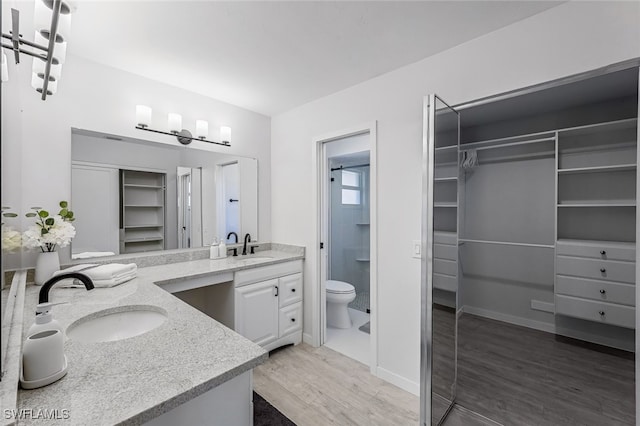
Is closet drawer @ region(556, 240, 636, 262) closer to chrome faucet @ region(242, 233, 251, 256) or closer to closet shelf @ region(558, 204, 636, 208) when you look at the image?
closet shelf @ region(558, 204, 636, 208)

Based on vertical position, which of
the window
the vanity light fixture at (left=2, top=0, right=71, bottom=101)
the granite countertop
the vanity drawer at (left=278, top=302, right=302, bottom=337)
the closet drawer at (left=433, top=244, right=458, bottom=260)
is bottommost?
the vanity drawer at (left=278, top=302, right=302, bottom=337)

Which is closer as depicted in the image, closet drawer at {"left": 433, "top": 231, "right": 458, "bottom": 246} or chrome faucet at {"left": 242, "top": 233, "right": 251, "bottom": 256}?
closet drawer at {"left": 433, "top": 231, "right": 458, "bottom": 246}

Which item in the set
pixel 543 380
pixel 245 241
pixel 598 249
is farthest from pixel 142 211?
pixel 598 249

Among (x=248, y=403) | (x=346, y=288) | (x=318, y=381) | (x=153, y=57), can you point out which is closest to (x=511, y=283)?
(x=346, y=288)

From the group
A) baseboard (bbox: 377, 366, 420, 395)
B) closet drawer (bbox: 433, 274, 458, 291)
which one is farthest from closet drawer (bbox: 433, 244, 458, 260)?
baseboard (bbox: 377, 366, 420, 395)

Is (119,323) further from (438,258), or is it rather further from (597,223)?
(597,223)

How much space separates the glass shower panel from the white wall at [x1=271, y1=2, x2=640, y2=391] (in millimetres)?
266

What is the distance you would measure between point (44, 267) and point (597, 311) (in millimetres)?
4145

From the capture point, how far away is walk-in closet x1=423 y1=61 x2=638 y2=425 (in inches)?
67.0

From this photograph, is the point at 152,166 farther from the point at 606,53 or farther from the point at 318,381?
the point at 606,53

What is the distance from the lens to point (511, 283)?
3232 mm

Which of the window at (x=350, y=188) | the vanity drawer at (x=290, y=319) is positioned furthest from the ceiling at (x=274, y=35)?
the vanity drawer at (x=290, y=319)

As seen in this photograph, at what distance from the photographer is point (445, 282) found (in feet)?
5.55

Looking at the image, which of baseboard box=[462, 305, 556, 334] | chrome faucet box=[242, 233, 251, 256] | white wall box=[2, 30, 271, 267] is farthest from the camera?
baseboard box=[462, 305, 556, 334]
